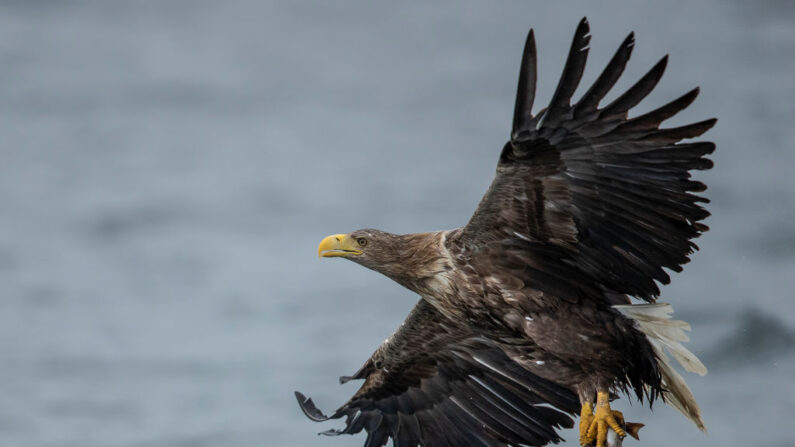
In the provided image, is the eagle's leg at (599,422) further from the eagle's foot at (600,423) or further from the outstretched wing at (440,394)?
the outstretched wing at (440,394)

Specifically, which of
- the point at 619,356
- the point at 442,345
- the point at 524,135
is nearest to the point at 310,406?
the point at 442,345

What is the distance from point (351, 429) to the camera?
8398 millimetres

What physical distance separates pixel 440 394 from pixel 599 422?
189 centimetres

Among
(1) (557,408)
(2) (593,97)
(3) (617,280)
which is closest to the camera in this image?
(2) (593,97)

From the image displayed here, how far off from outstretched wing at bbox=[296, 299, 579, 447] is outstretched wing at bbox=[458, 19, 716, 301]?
1438mm

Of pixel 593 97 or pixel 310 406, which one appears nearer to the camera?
pixel 593 97

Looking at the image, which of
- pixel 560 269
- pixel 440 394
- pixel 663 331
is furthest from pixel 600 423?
pixel 440 394

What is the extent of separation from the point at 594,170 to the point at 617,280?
75cm

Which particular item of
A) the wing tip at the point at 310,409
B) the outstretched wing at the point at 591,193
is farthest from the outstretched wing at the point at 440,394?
the outstretched wing at the point at 591,193

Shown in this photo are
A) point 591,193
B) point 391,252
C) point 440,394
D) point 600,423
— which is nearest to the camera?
point 591,193

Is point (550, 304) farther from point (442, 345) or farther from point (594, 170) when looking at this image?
point (442, 345)

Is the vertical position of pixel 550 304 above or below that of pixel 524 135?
below

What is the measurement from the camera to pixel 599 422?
22.3 feet

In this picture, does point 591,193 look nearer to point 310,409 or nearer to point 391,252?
point 391,252
